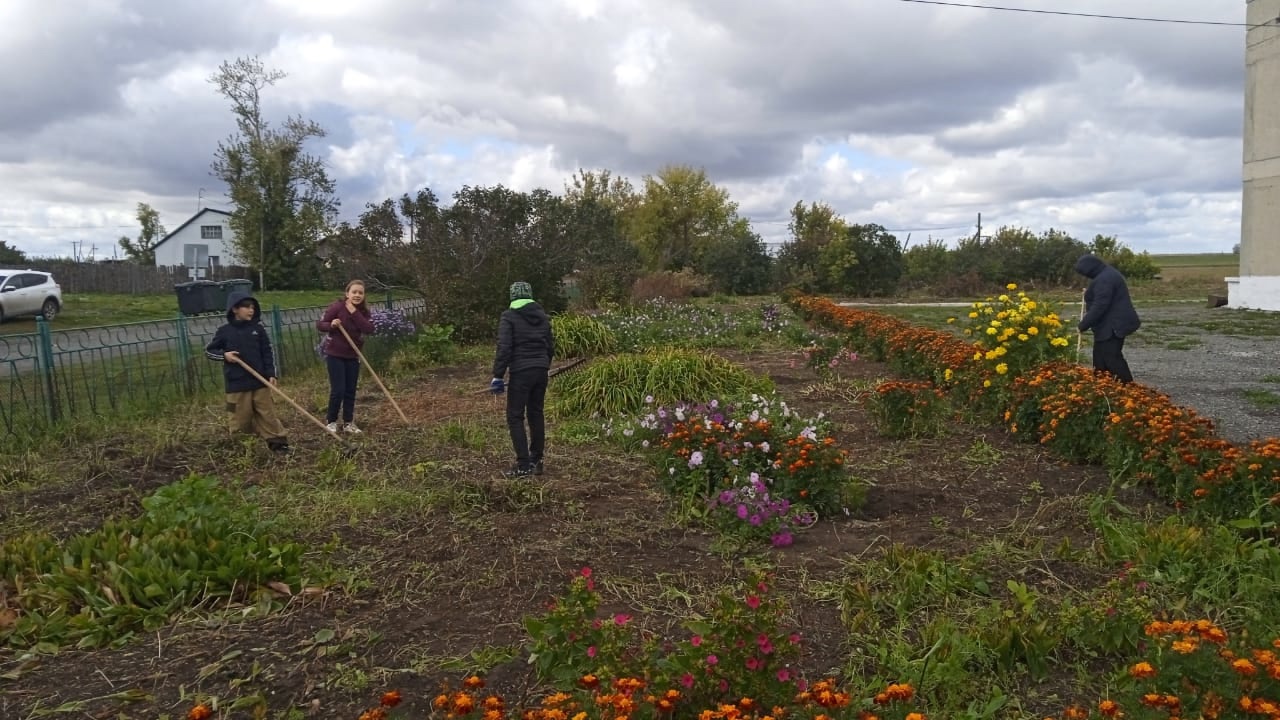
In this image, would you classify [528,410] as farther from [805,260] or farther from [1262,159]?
[805,260]

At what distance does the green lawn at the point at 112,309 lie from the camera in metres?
20.0

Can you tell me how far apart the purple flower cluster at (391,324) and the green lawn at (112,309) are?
5.12 m

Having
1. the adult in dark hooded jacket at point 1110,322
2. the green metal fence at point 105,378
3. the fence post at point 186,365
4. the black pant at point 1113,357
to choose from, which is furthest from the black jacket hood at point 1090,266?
the fence post at point 186,365

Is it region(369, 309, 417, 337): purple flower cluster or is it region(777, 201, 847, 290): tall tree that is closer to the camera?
region(369, 309, 417, 337): purple flower cluster

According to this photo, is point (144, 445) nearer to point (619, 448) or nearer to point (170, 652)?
point (619, 448)

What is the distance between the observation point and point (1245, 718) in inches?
86.1

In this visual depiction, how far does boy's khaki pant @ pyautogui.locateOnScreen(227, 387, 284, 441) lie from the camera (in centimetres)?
675

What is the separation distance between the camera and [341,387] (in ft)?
24.7

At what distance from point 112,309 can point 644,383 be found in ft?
68.4

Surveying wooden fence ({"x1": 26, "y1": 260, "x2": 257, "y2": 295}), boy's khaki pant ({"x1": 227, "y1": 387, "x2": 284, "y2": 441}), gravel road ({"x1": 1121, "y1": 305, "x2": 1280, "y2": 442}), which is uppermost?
wooden fence ({"x1": 26, "y1": 260, "x2": 257, "y2": 295})

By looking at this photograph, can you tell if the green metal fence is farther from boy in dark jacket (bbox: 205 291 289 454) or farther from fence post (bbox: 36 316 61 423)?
boy in dark jacket (bbox: 205 291 289 454)

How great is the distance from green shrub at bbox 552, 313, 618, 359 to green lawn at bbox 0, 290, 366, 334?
5858mm

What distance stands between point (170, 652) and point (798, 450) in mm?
2880

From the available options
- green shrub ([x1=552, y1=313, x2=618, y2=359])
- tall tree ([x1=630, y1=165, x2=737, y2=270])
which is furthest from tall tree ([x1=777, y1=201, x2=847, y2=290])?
green shrub ([x1=552, y1=313, x2=618, y2=359])
